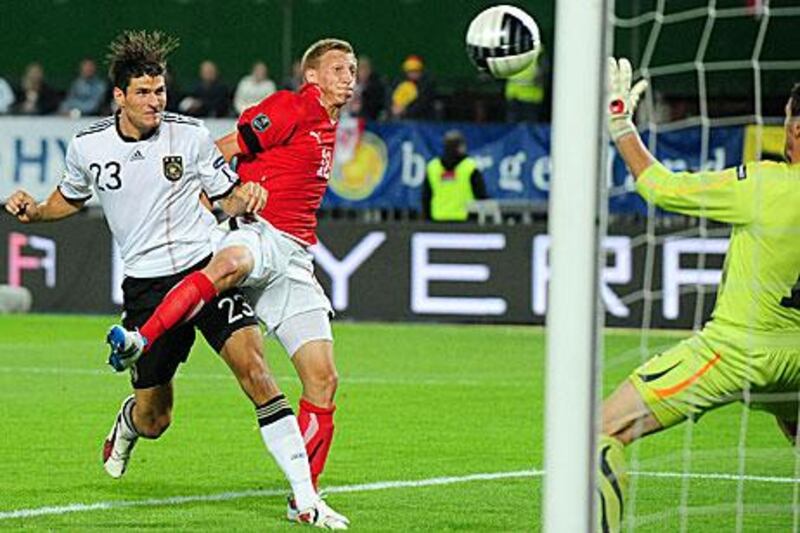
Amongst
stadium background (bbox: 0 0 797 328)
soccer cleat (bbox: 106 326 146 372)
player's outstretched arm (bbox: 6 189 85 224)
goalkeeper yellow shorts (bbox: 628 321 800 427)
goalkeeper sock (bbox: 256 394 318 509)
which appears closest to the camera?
goalkeeper yellow shorts (bbox: 628 321 800 427)

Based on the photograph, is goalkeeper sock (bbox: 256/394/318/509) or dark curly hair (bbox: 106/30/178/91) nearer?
goalkeeper sock (bbox: 256/394/318/509)

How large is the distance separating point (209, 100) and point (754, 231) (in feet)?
51.8

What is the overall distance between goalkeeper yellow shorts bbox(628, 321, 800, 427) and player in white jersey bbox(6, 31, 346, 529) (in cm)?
207

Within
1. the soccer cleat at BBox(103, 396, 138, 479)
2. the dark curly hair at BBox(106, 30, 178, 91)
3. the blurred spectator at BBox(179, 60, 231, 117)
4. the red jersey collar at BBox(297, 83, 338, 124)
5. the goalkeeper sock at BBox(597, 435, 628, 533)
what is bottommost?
the soccer cleat at BBox(103, 396, 138, 479)

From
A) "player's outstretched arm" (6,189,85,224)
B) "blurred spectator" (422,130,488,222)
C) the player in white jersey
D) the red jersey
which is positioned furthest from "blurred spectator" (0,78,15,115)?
the red jersey

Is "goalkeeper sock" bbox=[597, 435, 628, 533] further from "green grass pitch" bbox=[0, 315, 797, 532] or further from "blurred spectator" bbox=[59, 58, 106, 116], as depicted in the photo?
"blurred spectator" bbox=[59, 58, 106, 116]

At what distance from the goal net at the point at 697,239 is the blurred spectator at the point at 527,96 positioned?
3.02 feet

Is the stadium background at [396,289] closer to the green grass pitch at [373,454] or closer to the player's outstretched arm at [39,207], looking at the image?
the green grass pitch at [373,454]

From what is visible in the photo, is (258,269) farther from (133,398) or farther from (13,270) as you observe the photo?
(13,270)

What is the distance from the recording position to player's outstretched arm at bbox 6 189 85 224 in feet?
30.4

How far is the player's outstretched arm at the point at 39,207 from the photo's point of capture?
9258 millimetres

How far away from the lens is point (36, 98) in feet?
78.1

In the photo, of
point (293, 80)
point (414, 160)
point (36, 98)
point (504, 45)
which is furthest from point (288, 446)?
point (36, 98)

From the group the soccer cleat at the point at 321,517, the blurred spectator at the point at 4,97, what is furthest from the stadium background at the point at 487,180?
the soccer cleat at the point at 321,517
